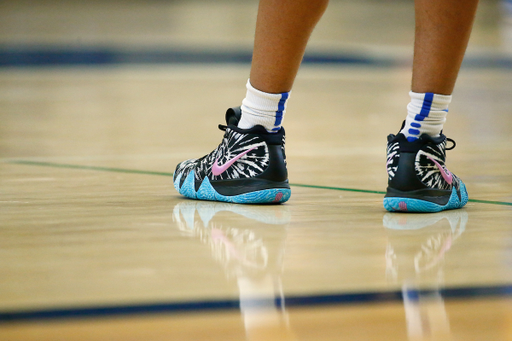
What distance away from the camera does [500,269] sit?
2.09ft

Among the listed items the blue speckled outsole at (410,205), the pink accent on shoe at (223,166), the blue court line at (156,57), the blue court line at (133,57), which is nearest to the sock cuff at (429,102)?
the blue speckled outsole at (410,205)

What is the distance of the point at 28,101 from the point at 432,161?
2778mm

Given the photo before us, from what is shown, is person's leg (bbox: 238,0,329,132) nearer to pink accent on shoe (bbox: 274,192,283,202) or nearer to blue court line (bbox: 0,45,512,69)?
pink accent on shoe (bbox: 274,192,283,202)

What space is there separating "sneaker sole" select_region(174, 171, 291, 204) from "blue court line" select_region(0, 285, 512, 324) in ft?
1.53

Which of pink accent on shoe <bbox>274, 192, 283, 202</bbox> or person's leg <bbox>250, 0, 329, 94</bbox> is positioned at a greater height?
person's leg <bbox>250, 0, 329, 94</bbox>

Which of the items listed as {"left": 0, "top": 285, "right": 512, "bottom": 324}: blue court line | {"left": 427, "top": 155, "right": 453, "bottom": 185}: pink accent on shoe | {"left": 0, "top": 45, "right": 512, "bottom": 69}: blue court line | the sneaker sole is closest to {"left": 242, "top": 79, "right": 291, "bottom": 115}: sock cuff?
the sneaker sole

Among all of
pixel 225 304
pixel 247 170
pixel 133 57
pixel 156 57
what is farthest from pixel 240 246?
pixel 133 57

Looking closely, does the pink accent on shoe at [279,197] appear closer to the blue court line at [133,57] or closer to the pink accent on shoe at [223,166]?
the pink accent on shoe at [223,166]

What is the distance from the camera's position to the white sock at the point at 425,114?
966 millimetres

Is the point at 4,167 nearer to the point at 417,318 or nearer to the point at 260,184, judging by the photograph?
the point at 260,184

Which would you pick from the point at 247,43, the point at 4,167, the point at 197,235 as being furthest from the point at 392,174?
the point at 247,43

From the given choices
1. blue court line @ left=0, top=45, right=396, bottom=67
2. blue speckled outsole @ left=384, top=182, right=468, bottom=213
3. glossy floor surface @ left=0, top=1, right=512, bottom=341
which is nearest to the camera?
glossy floor surface @ left=0, top=1, right=512, bottom=341

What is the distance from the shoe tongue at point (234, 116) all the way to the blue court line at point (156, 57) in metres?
7.24

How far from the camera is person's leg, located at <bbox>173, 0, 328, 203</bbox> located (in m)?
1.01
